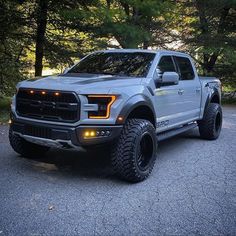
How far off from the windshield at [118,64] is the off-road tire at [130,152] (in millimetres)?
991

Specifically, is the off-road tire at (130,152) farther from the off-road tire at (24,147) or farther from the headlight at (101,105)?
the off-road tire at (24,147)

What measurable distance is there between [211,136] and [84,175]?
3.69m

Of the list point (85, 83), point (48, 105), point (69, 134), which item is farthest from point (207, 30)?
point (69, 134)

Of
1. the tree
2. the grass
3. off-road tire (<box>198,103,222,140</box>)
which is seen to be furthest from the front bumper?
the tree

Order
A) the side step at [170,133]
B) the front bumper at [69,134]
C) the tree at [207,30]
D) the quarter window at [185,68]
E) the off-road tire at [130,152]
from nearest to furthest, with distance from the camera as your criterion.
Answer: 1. the front bumper at [69,134]
2. the off-road tire at [130,152]
3. the side step at [170,133]
4. the quarter window at [185,68]
5. the tree at [207,30]

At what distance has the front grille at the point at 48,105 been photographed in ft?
15.7

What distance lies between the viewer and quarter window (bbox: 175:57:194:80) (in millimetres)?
7074

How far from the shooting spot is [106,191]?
187 inches

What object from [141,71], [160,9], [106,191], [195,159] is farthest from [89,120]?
[160,9]

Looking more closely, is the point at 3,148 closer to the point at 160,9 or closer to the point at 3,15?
the point at 3,15

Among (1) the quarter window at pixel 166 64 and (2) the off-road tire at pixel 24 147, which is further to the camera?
(1) the quarter window at pixel 166 64

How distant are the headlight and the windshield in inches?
44.4

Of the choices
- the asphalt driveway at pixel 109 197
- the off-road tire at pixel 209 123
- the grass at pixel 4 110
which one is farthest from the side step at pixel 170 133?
the grass at pixel 4 110

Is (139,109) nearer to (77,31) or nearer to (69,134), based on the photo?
(69,134)
